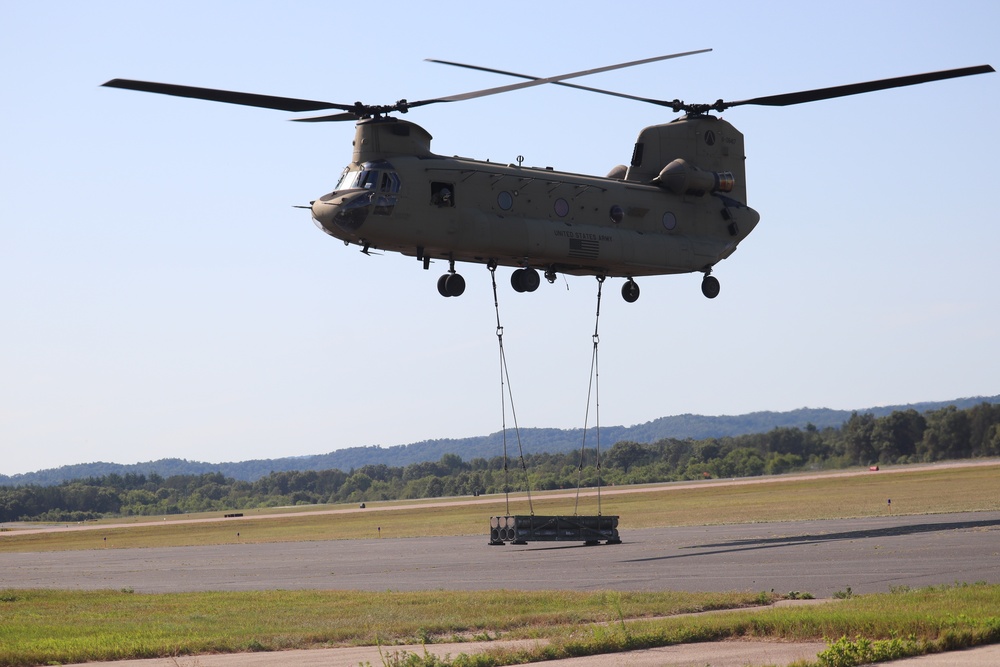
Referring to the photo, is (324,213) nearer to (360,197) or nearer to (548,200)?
(360,197)

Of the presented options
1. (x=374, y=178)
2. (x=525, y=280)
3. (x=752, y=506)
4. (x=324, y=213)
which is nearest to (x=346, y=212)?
(x=324, y=213)

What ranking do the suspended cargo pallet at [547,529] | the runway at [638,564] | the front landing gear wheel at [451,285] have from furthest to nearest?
the suspended cargo pallet at [547,529] < the front landing gear wheel at [451,285] < the runway at [638,564]

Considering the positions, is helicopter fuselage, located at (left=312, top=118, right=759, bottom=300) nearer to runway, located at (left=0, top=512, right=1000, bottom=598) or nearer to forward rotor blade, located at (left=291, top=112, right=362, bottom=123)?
forward rotor blade, located at (left=291, top=112, right=362, bottom=123)

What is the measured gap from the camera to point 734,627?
16.0 meters

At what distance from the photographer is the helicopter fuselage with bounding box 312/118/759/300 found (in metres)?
29.3

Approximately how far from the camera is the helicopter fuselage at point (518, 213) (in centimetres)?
2931

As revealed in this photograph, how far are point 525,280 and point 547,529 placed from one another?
23.4 ft

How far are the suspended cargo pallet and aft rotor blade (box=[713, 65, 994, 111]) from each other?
12.9 m

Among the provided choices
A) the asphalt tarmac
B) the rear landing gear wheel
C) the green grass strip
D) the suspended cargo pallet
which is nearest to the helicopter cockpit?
the rear landing gear wheel

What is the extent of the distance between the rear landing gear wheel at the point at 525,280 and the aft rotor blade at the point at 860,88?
8056 millimetres

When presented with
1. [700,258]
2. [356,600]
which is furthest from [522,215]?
[356,600]

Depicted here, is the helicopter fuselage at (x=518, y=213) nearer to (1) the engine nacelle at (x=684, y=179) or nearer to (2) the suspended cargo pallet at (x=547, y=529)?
(1) the engine nacelle at (x=684, y=179)

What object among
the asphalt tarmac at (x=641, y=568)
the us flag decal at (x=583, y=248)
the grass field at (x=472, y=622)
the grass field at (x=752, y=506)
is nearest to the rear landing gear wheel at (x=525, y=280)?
the us flag decal at (x=583, y=248)

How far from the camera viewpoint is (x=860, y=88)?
30.7m
